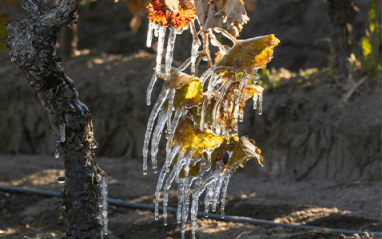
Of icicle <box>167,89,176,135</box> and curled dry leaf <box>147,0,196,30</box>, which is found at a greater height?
curled dry leaf <box>147,0,196,30</box>

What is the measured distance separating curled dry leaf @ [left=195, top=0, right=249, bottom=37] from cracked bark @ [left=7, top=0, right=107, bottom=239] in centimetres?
63

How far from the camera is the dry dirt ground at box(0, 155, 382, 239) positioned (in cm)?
359

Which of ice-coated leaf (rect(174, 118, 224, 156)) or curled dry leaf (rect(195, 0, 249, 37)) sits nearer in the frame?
curled dry leaf (rect(195, 0, 249, 37))

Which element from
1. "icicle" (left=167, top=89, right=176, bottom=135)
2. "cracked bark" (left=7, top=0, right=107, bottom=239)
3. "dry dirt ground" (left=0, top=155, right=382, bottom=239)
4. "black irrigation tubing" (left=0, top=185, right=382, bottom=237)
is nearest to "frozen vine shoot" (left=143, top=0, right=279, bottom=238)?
"icicle" (left=167, top=89, right=176, bottom=135)

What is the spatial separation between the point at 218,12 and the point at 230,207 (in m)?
2.47

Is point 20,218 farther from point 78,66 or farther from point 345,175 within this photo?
point 78,66

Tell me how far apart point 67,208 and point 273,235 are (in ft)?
4.48

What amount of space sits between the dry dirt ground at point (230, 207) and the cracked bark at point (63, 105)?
52cm

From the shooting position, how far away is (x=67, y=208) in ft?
8.10

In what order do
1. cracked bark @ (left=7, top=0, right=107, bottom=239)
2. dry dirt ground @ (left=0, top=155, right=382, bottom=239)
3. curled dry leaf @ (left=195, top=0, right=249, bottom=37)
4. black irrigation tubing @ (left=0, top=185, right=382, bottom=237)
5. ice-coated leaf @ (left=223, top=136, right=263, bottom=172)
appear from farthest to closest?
dry dirt ground @ (left=0, top=155, right=382, bottom=239)
black irrigation tubing @ (left=0, top=185, right=382, bottom=237)
cracked bark @ (left=7, top=0, right=107, bottom=239)
ice-coated leaf @ (left=223, top=136, right=263, bottom=172)
curled dry leaf @ (left=195, top=0, right=249, bottom=37)

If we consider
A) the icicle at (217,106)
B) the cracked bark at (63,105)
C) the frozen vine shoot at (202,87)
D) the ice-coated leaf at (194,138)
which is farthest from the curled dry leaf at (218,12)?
the cracked bark at (63,105)

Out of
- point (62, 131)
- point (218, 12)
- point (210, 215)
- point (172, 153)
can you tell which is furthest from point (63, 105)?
point (210, 215)

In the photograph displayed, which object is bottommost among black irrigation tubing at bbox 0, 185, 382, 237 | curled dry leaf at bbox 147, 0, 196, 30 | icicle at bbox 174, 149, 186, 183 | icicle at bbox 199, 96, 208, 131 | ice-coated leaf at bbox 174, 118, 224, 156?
black irrigation tubing at bbox 0, 185, 382, 237

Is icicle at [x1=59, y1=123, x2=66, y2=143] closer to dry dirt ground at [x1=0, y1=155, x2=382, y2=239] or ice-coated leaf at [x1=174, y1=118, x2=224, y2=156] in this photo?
ice-coated leaf at [x1=174, y1=118, x2=224, y2=156]
